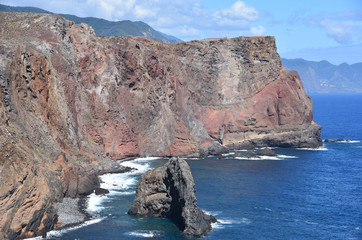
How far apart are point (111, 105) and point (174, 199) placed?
148 feet

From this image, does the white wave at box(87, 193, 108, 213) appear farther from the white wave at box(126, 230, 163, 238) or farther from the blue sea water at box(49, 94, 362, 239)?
the white wave at box(126, 230, 163, 238)

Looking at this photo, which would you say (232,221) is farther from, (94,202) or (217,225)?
(94,202)

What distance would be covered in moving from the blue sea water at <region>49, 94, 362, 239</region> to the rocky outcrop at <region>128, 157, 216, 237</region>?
1.45m

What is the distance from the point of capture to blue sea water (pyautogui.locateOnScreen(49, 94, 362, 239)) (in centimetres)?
6631

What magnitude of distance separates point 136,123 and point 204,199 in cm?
4037

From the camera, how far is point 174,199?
70562 mm

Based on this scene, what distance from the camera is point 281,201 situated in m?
83.6

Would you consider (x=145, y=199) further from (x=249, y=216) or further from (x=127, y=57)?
(x=127, y=57)

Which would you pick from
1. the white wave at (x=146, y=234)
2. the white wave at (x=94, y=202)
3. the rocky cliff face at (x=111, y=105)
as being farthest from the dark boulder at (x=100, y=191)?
the white wave at (x=146, y=234)

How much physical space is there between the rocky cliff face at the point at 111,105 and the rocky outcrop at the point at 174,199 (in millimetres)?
12912

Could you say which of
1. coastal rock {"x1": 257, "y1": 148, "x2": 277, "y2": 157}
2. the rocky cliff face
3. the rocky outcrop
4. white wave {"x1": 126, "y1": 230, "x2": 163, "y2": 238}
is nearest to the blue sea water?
white wave {"x1": 126, "y1": 230, "x2": 163, "y2": 238}

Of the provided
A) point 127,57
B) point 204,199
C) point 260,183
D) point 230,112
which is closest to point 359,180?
point 260,183

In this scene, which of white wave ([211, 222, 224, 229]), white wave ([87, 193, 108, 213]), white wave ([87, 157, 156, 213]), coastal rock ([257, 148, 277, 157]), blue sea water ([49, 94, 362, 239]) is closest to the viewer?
blue sea water ([49, 94, 362, 239])

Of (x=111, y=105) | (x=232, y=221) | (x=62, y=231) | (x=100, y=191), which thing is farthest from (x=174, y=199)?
(x=111, y=105)
